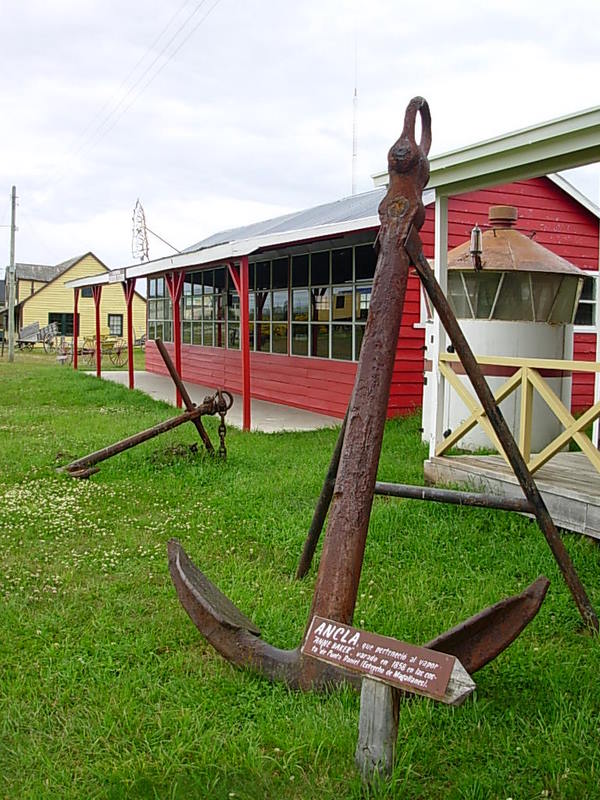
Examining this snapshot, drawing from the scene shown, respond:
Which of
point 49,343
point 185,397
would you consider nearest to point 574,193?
point 185,397

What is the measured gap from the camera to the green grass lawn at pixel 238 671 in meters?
2.67

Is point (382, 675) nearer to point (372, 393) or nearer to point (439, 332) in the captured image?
point (372, 393)

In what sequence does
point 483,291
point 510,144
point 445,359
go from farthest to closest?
point 483,291, point 445,359, point 510,144

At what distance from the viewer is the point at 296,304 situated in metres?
13.7

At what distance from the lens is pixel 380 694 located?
2.38 meters

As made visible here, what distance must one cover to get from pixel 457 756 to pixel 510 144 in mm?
3903

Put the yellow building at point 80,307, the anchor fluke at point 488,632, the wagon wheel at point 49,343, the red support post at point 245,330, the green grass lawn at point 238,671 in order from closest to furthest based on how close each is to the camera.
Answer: the anchor fluke at point 488,632, the green grass lawn at point 238,671, the red support post at point 245,330, the wagon wheel at point 49,343, the yellow building at point 80,307

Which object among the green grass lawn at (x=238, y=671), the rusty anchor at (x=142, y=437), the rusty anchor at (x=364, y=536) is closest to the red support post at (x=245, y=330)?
the rusty anchor at (x=142, y=437)

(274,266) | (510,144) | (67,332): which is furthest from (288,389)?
(67,332)

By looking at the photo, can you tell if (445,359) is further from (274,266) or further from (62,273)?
(62,273)

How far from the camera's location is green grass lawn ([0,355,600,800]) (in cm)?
267

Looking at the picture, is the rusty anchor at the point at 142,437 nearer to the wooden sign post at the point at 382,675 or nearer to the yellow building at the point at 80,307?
the wooden sign post at the point at 382,675

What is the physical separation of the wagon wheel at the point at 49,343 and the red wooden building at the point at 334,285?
2371cm

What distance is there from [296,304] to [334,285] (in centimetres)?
145
